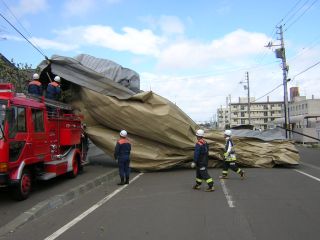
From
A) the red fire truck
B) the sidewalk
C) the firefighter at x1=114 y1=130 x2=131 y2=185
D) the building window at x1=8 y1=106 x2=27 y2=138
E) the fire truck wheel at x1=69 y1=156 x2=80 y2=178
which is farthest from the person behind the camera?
the fire truck wheel at x1=69 y1=156 x2=80 y2=178

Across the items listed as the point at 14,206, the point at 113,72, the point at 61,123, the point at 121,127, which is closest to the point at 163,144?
the point at 121,127

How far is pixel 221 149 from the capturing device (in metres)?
19.0

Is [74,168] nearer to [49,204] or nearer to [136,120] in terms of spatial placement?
[136,120]

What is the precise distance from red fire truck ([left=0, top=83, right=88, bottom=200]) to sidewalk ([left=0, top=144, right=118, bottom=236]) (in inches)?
15.8

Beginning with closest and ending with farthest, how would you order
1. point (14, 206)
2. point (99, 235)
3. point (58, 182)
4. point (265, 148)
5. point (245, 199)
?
1. point (99, 235)
2. point (14, 206)
3. point (245, 199)
4. point (58, 182)
5. point (265, 148)

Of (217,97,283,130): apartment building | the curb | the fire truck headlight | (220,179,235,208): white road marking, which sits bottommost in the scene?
(220,179,235,208): white road marking

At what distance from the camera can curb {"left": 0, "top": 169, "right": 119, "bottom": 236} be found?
8.35 meters

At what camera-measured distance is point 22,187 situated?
36.5 ft

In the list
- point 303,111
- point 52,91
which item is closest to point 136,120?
point 52,91

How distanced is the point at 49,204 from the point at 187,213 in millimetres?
3144

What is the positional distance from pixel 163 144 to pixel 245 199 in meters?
7.82

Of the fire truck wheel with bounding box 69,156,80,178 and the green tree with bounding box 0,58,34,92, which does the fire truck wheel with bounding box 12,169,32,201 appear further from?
the green tree with bounding box 0,58,34,92

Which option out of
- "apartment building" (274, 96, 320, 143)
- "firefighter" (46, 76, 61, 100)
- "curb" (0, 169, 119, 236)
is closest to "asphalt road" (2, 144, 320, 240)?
"curb" (0, 169, 119, 236)

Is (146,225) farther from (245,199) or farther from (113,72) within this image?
(113,72)
